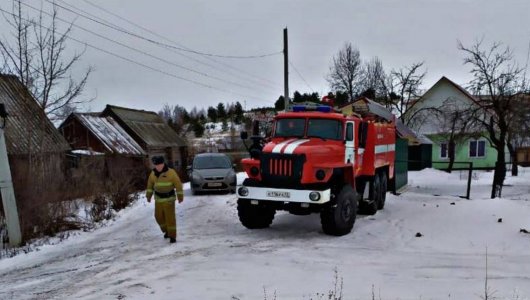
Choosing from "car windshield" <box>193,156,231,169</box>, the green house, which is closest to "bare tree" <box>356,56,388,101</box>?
the green house

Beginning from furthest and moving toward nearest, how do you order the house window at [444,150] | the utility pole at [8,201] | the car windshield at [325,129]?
the house window at [444,150], the car windshield at [325,129], the utility pole at [8,201]

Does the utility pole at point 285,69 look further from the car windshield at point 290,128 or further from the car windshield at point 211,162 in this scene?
the car windshield at point 290,128

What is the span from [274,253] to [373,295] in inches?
113

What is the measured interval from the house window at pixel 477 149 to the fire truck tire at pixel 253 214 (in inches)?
1452

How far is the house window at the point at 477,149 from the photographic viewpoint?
140 ft

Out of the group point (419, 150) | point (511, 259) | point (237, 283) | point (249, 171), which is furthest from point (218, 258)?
point (419, 150)

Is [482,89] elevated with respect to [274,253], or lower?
elevated

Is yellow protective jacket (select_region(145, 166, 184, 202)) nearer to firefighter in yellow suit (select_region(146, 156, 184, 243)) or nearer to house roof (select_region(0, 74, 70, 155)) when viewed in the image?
firefighter in yellow suit (select_region(146, 156, 184, 243))

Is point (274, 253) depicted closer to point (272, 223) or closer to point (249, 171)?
point (249, 171)

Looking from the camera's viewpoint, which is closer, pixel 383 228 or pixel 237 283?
pixel 237 283

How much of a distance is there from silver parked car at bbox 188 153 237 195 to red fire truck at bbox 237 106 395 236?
20.2 ft

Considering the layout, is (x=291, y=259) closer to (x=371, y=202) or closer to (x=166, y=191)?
(x=166, y=191)

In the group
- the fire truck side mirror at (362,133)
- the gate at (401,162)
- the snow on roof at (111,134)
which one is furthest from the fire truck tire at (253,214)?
the snow on roof at (111,134)

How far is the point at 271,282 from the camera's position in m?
6.26
